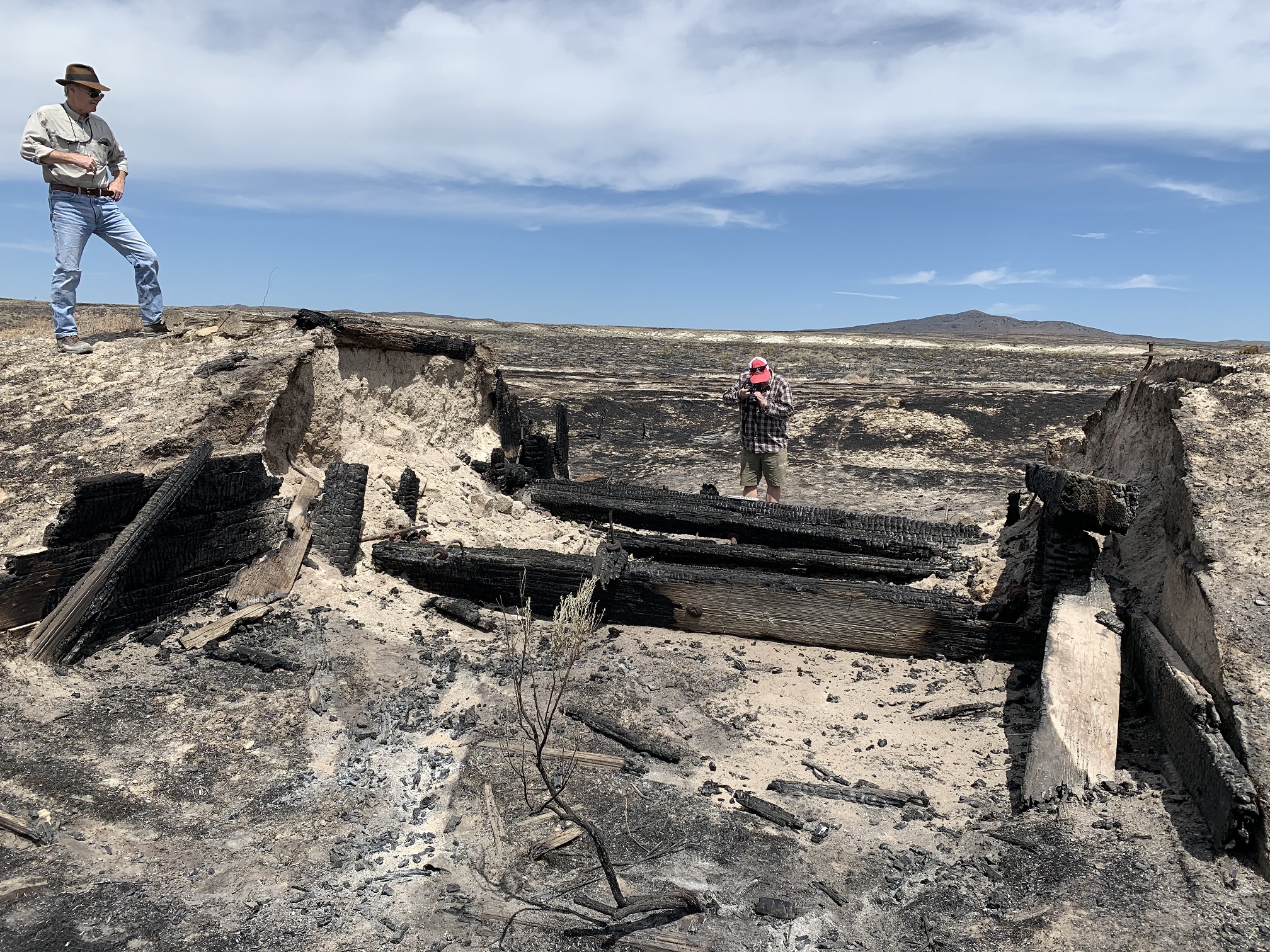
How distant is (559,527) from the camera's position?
25.0 ft

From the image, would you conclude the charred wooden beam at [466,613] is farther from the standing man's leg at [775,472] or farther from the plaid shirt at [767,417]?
the standing man's leg at [775,472]

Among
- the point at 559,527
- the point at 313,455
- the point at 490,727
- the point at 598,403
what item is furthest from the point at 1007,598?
the point at 598,403

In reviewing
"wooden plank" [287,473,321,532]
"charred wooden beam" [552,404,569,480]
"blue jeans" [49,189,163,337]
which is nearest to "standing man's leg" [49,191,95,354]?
"blue jeans" [49,189,163,337]

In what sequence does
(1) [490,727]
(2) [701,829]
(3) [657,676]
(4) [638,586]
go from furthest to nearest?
1. (4) [638,586]
2. (3) [657,676]
3. (1) [490,727]
4. (2) [701,829]

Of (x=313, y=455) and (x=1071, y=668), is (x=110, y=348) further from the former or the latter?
(x=1071, y=668)

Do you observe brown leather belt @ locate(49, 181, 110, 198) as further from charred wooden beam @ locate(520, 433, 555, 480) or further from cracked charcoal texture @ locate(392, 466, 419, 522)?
charred wooden beam @ locate(520, 433, 555, 480)

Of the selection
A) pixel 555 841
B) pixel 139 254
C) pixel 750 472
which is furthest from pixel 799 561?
pixel 139 254

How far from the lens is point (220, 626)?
4996 millimetres

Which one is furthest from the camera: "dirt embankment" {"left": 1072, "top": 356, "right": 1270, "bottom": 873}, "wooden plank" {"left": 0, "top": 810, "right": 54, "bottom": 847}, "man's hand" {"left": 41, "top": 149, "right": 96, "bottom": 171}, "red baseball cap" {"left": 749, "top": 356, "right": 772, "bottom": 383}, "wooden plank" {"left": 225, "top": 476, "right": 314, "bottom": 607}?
"red baseball cap" {"left": 749, "top": 356, "right": 772, "bottom": 383}

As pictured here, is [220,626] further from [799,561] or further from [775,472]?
[775,472]

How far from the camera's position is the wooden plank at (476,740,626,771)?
404 centimetres

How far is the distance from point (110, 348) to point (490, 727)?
4.89 m

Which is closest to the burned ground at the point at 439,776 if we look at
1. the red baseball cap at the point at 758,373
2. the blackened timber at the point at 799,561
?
the blackened timber at the point at 799,561

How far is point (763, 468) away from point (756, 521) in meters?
1.35
